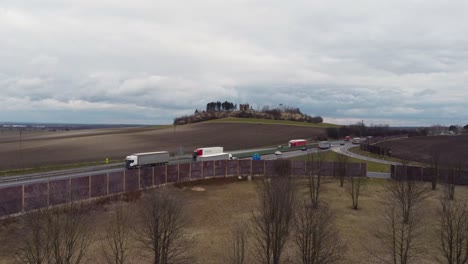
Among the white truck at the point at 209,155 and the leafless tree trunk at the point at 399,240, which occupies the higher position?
the white truck at the point at 209,155

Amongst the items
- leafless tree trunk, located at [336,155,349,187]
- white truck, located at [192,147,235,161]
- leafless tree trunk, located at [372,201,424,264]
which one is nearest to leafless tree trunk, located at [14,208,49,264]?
leafless tree trunk, located at [372,201,424,264]

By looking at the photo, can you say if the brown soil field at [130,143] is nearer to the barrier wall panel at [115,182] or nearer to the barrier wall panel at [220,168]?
the barrier wall panel at [220,168]

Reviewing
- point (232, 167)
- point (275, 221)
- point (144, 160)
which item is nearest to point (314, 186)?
point (232, 167)

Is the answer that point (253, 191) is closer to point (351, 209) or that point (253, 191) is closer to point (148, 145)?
point (351, 209)

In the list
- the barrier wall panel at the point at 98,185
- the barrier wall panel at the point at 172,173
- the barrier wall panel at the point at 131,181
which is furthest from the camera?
the barrier wall panel at the point at 172,173


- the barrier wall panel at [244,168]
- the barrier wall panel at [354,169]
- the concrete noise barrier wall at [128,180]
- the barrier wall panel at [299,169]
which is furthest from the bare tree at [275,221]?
the barrier wall panel at [354,169]

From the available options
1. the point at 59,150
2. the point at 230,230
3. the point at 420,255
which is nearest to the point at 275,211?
the point at 230,230

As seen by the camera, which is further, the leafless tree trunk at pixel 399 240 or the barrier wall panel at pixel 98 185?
the barrier wall panel at pixel 98 185
